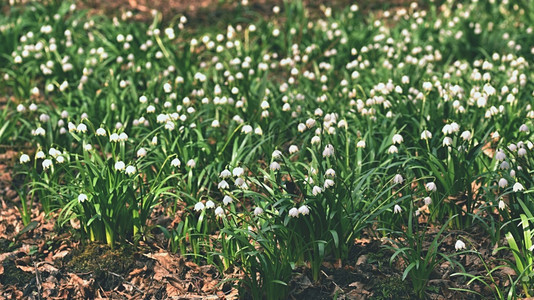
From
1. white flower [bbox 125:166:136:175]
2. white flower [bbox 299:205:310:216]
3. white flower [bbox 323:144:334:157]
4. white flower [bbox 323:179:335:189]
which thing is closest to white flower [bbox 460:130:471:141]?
white flower [bbox 323:144:334:157]

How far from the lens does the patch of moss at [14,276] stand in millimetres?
4285

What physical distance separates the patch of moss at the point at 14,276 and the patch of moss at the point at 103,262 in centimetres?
26

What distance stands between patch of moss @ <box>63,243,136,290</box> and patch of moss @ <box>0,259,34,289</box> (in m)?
0.26

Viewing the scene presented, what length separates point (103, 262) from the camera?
436cm

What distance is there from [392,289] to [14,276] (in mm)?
2387

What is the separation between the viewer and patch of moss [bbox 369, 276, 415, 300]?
3887 millimetres

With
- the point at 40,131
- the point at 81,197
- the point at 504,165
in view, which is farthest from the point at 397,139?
the point at 40,131

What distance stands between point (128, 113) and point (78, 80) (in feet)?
3.51

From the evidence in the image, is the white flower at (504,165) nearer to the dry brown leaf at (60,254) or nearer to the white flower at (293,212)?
the white flower at (293,212)

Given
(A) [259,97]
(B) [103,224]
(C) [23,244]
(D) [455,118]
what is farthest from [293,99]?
(C) [23,244]

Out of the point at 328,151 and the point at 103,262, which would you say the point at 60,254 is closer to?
the point at 103,262

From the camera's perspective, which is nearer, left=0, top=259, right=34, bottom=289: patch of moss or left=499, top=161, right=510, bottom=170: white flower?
left=499, top=161, right=510, bottom=170: white flower

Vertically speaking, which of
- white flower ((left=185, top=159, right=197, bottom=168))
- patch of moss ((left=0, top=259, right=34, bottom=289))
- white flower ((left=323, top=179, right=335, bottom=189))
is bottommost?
patch of moss ((left=0, top=259, right=34, bottom=289))

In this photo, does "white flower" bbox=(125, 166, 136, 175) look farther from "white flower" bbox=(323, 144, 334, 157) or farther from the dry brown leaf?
"white flower" bbox=(323, 144, 334, 157)
